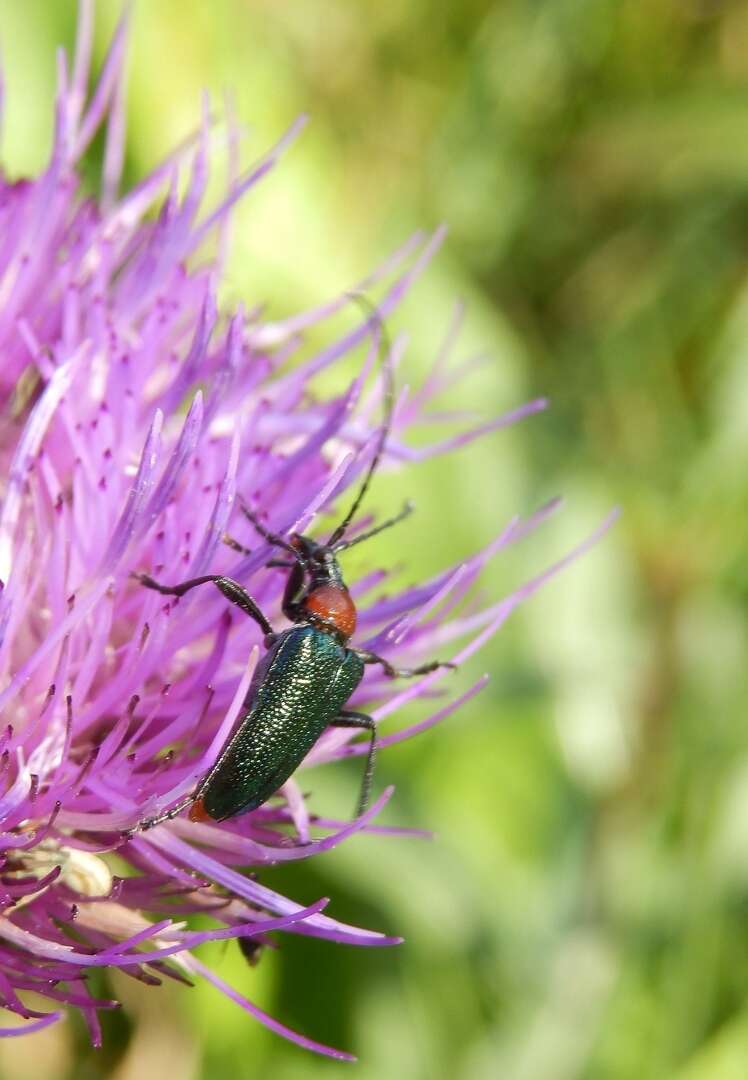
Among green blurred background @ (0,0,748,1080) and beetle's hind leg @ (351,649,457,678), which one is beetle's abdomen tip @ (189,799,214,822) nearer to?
beetle's hind leg @ (351,649,457,678)

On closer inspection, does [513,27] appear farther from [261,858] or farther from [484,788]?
[261,858]

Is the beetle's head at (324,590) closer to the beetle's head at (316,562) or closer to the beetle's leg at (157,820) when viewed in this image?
the beetle's head at (316,562)

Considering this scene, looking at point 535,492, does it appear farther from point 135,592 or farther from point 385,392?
point 135,592

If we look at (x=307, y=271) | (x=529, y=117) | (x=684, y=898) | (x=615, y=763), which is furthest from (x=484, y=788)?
(x=529, y=117)

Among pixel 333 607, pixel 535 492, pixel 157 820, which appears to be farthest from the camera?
pixel 535 492

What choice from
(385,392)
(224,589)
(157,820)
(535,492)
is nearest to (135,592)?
(224,589)

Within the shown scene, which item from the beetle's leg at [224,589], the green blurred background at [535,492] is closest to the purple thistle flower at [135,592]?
the beetle's leg at [224,589]
